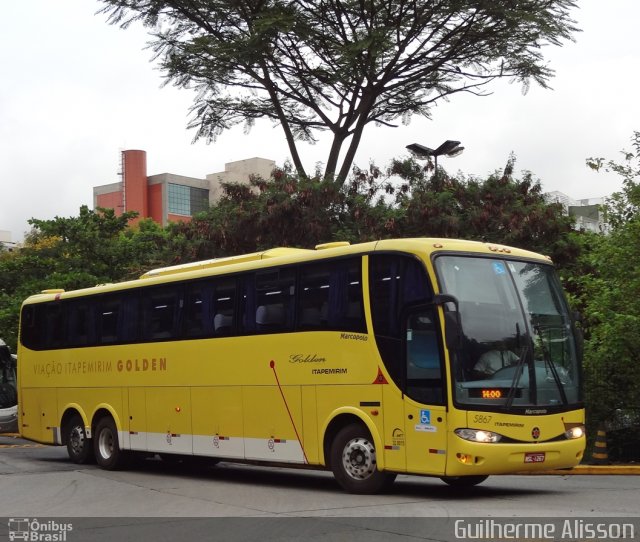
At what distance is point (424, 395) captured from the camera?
13.0m

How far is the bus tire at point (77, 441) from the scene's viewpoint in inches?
803

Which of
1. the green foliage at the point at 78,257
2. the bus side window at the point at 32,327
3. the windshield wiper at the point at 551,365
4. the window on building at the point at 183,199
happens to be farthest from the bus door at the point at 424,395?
the window on building at the point at 183,199

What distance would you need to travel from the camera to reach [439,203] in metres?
25.6

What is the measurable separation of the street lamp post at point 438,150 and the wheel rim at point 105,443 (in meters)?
12.0

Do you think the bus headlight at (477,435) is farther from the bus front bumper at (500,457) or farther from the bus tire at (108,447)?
the bus tire at (108,447)

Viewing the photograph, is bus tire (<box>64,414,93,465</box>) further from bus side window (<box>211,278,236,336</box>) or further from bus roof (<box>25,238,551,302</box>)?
bus side window (<box>211,278,236,336</box>)

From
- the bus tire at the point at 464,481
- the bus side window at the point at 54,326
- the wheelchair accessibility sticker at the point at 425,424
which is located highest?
the bus side window at the point at 54,326
